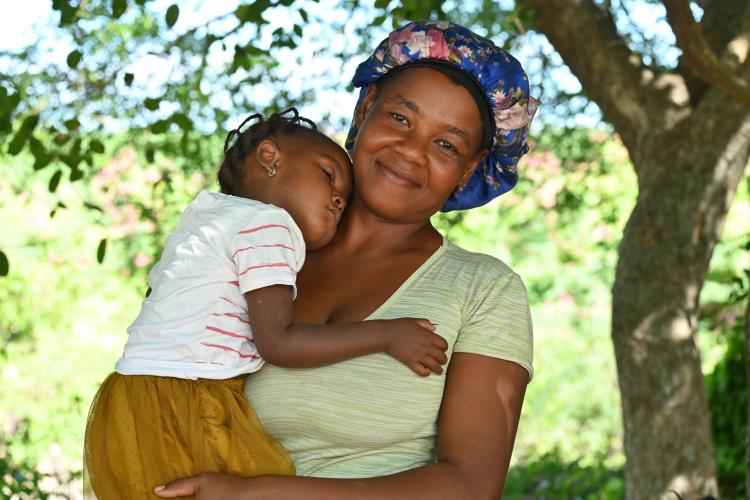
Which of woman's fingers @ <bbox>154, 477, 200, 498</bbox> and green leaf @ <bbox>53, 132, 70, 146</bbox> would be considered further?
green leaf @ <bbox>53, 132, 70, 146</bbox>

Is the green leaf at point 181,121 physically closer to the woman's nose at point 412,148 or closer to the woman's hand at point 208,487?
the woman's nose at point 412,148

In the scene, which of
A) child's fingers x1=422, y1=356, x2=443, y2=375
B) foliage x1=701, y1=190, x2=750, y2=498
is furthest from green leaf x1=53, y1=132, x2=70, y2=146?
foliage x1=701, y1=190, x2=750, y2=498

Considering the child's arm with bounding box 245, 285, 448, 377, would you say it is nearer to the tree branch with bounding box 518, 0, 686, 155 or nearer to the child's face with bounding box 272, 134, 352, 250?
the child's face with bounding box 272, 134, 352, 250

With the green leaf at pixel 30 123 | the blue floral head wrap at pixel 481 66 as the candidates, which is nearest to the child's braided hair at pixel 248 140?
the blue floral head wrap at pixel 481 66

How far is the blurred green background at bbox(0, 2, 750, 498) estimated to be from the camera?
22.7 ft

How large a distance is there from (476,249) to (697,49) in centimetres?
563

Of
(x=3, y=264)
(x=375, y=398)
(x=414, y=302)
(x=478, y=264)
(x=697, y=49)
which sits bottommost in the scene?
(x=375, y=398)

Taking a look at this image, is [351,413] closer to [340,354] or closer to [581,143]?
[340,354]

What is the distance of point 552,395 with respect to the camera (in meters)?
10.9

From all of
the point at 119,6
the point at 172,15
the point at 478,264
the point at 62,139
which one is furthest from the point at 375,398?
the point at 62,139

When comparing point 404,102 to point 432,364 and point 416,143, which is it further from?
point 432,364

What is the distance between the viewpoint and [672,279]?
16.6 feet

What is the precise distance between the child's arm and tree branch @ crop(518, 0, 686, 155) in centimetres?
316

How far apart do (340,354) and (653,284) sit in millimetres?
2998
